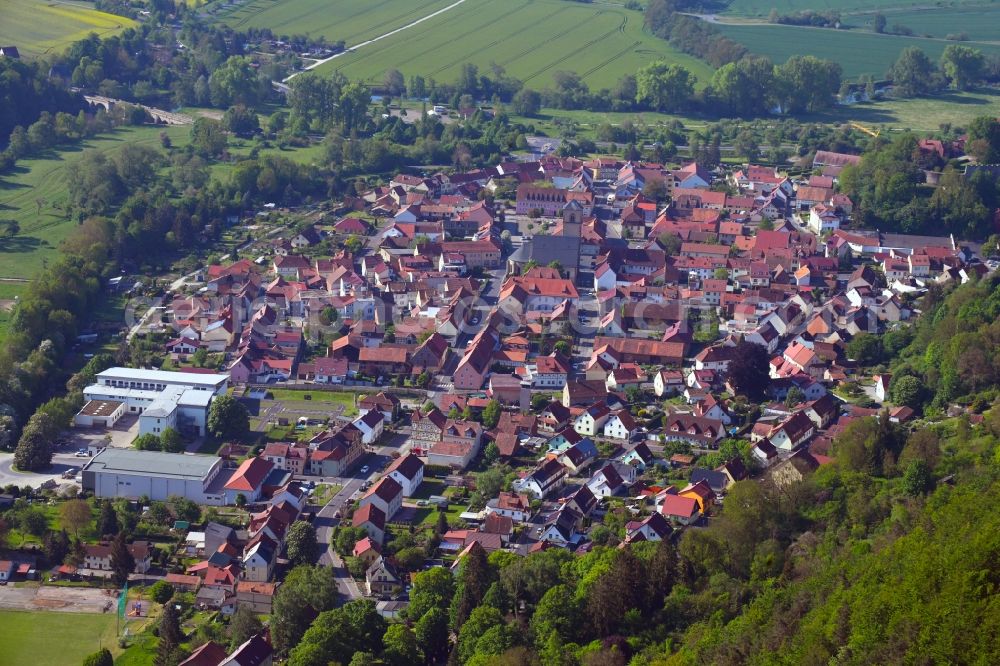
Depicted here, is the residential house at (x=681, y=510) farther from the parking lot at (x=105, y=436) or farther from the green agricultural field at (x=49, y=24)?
the green agricultural field at (x=49, y=24)

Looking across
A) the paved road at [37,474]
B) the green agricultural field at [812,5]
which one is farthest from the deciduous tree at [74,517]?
the green agricultural field at [812,5]

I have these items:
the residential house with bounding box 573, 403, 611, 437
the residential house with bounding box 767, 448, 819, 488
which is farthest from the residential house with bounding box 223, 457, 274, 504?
the residential house with bounding box 767, 448, 819, 488

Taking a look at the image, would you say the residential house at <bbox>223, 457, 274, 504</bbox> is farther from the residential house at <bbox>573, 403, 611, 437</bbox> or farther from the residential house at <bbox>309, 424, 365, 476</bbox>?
the residential house at <bbox>573, 403, 611, 437</bbox>

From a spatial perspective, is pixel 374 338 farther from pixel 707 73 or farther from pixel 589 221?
pixel 707 73

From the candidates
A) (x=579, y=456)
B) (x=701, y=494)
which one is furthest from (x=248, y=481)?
(x=701, y=494)

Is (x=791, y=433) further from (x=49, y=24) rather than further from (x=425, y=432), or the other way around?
(x=49, y=24)

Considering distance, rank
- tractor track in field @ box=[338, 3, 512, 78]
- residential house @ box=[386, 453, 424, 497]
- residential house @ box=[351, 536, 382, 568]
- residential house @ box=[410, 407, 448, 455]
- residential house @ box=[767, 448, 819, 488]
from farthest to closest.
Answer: tractor track in field @ box=[338, 3, 512, 78] < residential house @ box=[410, 407, 448, 455] < residential house @ box=[386, 453, 424, 497] < residential house @ box=[767, 448, 819, 488] < residential house @ box=[351, 536, 382, 568]
